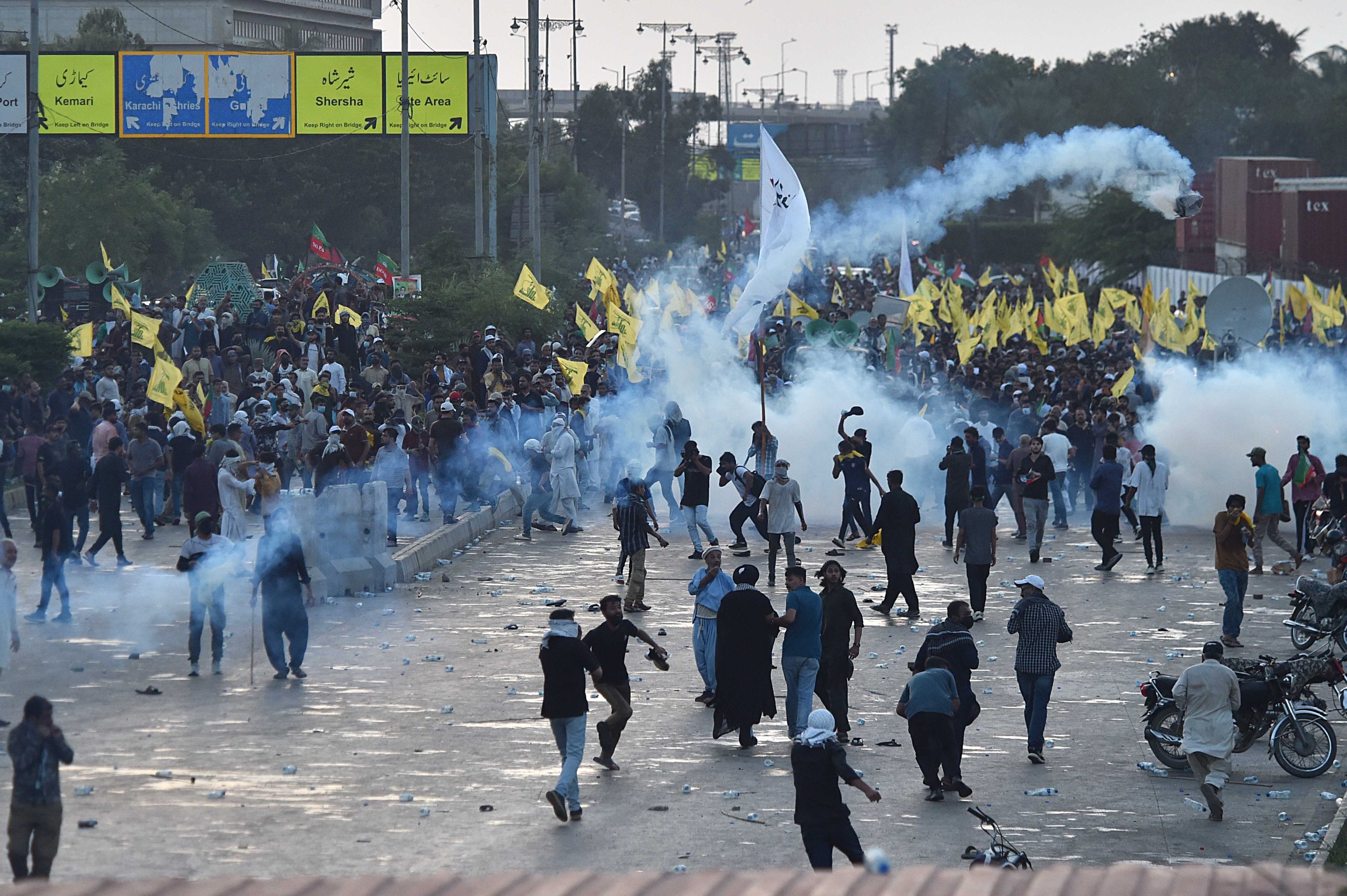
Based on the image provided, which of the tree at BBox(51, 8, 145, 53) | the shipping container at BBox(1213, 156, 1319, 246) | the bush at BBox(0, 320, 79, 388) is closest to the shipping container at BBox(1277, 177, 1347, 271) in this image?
the shipping container at BBox(1213, 156, 1319, 246)

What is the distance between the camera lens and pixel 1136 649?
14078 millimetres

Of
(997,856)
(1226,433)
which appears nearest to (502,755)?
(997,856)

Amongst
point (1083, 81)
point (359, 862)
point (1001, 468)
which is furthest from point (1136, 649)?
point (1083, 81)

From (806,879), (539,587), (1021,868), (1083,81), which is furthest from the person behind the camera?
(1083,81)

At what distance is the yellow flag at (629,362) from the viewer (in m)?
26.1

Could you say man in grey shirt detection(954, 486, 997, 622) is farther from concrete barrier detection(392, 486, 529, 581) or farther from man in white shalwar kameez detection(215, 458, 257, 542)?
man in white shalwar kameez detection(215, 458, 257, 542)

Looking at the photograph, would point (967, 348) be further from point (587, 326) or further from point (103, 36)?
point (103, 36)

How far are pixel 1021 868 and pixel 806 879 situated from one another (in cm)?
254

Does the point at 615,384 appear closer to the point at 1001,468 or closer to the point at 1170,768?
the point at 1001,468

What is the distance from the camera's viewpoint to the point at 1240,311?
83.0 ft

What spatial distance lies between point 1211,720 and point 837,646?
2461 mm

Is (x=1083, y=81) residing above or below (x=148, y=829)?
above

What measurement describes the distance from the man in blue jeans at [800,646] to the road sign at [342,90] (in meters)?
33.5

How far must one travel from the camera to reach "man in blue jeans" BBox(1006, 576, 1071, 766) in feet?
35.7
